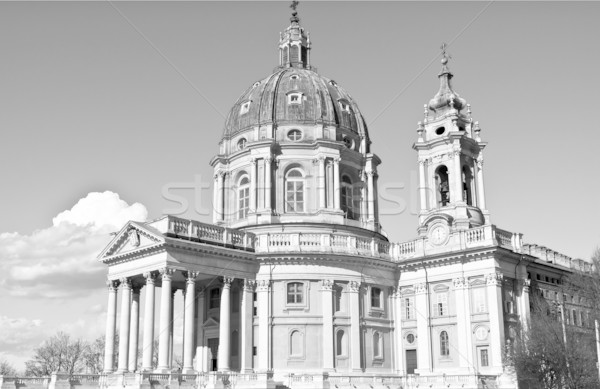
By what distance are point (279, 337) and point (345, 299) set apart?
5.59 m

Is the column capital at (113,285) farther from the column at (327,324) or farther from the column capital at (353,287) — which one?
the column capital at (353,287)

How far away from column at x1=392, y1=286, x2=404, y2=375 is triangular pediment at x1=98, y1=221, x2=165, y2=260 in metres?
19.3

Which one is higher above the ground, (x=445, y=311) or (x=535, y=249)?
(x=535, y=249)

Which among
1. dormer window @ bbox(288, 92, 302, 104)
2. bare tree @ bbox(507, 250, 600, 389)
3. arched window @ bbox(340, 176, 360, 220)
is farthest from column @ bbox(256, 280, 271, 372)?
dormer window @ bbox(288, 92, 302, 104)

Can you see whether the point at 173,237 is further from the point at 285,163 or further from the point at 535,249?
the point at 535,249

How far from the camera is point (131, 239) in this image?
46.9 metres

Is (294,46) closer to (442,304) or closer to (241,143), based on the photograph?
(241,143)

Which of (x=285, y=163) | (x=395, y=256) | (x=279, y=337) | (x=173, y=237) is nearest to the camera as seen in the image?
(x=173, y=237)

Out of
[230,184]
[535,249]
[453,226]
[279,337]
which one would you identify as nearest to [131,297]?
[279,337]

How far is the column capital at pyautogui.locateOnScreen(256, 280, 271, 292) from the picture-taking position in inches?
1943

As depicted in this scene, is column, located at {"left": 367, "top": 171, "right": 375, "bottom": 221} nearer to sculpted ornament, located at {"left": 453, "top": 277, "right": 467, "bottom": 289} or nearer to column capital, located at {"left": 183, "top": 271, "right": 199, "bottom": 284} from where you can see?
sculpted ornament, located at {"left": 453, "top": 277, "right": 467, "bottom": 289}

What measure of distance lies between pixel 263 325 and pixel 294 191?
13394mm

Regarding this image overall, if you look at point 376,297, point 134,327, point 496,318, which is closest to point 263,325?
point 134,327

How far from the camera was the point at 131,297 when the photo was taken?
161 ft
